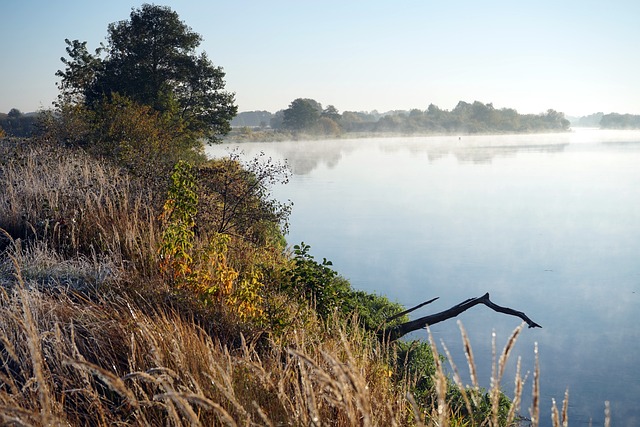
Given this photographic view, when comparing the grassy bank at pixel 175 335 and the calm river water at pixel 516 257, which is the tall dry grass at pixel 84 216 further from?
the calm river water at pixel 516 257

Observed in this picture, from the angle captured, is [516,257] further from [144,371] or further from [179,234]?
[144,371]

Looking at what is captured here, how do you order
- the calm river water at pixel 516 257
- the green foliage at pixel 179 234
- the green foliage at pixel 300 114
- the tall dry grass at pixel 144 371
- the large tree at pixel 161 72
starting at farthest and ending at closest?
the green foliage at pixel 300 114 → the large tree at pixel 161 72 → the calm river water at pixel 516 257 → the green foliage at pixel 179 234 → the tall dry grass at pixel 144 371

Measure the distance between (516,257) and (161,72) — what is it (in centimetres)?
2228

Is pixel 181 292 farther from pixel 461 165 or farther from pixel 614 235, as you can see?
pixel 461 165

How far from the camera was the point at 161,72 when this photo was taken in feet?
114

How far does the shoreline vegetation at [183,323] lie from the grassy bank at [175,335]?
21mm

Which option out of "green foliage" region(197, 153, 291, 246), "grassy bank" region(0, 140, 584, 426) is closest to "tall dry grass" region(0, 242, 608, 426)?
"grassy bank" region(0, 140, 584, 426)

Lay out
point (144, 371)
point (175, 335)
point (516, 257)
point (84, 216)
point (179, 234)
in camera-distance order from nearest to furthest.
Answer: point (144, 371) → point (175, 335) → point (179, 234) → point (84, 216) → point (516, 257)

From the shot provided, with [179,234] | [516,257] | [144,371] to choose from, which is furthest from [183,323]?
[516,257]

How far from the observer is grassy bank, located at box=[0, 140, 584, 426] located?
2387 mm

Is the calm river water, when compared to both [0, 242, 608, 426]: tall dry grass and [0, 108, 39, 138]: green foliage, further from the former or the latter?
[0, 108, 39, 138]: green foliage

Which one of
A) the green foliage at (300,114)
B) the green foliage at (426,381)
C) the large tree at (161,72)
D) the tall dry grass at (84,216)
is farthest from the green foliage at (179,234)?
the green foliage at (300,114)

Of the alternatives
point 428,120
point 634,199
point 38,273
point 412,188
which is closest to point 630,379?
point 38,273

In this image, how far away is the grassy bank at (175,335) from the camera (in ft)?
7.83
